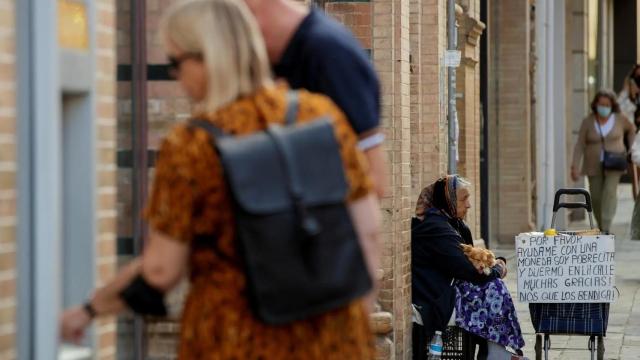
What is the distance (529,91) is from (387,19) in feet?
31.3

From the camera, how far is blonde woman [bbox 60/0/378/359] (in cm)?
404

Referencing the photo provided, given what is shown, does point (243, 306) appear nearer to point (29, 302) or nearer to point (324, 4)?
point (29, 302)

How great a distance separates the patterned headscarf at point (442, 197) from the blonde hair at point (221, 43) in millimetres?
5574

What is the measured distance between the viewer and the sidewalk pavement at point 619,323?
37.1 ft

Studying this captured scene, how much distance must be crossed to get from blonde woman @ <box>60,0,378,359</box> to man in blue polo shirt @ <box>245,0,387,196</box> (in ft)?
2.28

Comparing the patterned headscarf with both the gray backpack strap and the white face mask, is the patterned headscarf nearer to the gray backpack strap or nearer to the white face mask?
the gray backpack strap

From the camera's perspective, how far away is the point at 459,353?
388 inches

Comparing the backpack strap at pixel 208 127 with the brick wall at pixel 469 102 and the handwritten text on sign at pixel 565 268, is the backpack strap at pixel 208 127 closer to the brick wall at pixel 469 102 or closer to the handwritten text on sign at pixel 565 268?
the handwritten text on sign at pixel 565 268

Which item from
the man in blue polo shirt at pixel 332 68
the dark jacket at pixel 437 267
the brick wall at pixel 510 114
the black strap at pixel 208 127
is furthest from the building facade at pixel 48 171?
the brick wall at pixel 510 114

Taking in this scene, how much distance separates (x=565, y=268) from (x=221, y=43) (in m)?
6.10

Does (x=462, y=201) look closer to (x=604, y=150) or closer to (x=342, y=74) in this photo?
(x=342, y=74)

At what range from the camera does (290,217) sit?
13.2 feet

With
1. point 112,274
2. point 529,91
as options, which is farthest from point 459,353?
point 529,91

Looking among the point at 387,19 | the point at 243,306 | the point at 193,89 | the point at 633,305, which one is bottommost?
the point at 633,305
